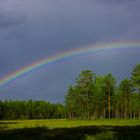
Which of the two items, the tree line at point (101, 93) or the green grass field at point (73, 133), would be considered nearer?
→ the green grass field at point (73, 133)

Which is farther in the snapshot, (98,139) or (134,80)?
(134,80)

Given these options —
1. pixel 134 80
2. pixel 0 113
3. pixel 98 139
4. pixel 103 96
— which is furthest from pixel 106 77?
pixel 0 113

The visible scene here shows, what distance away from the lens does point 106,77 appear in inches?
4021

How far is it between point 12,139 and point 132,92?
88428 millimetres

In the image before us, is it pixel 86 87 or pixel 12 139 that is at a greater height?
pixel 86 87

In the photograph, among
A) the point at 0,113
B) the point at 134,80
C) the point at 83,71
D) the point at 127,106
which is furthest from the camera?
the point at 0,113

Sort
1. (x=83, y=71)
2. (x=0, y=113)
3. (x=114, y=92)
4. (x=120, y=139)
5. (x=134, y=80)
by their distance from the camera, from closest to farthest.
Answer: (x=120, y=139)
(x=134, y=80)
(x=83, y=71)
(x=114, y=92)
(x=0, y=113)

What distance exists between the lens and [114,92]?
344 feet

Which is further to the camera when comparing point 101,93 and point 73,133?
→ point 101,93

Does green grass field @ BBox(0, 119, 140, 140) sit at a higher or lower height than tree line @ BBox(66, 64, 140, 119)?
lower

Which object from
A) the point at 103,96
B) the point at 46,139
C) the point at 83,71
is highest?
the point at 83,71

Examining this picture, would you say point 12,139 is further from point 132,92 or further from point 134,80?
point 132,92

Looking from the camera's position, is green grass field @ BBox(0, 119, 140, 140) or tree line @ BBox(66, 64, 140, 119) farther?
tree line @ BBox(66, 64, 140, 119)

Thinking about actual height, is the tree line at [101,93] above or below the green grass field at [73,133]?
above
